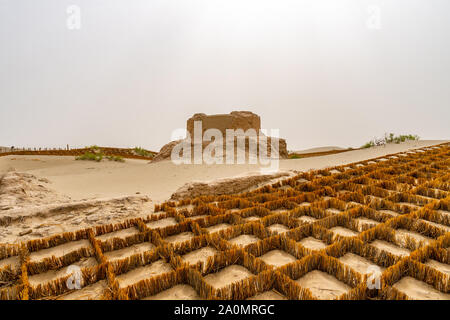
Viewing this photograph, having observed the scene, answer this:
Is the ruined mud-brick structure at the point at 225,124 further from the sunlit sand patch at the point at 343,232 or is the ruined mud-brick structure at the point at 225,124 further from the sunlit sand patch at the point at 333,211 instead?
the sunlit sand patch at the point at 343,232

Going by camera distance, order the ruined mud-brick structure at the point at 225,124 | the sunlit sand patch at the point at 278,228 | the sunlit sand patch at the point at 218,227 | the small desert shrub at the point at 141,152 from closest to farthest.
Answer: the sunlit sand patch at the point at 278,228, the sunlit sand patch at the point at 218,227, the ruined mud-brick structure at the point at 225,124, the small desert shrub at the point at 141,152

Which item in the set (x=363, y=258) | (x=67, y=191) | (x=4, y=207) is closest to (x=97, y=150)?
(x=67, y=191)

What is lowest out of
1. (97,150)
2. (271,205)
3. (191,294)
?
(191,294)

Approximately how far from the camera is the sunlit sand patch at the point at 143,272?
1.17 meters

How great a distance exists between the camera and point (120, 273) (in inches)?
48.1

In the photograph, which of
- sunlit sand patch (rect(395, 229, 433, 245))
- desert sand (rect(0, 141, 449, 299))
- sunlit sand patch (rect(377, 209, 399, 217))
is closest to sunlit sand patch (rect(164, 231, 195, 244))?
desert sand (rect(0, 141, 449, 299))

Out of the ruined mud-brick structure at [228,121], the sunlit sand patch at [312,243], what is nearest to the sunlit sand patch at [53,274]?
the sunlit sand patch at [312,243]

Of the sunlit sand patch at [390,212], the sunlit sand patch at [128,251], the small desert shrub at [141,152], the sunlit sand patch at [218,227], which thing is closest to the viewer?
the sunlit sand patch at [128,251]

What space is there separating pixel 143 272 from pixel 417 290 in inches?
50.7

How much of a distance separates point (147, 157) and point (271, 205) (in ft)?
38.0

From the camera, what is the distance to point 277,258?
131 cm

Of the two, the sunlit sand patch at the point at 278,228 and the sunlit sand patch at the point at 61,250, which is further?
the sunlit sand patch at the point at 278,228

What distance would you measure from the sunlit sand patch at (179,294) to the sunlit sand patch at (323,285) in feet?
1.64
